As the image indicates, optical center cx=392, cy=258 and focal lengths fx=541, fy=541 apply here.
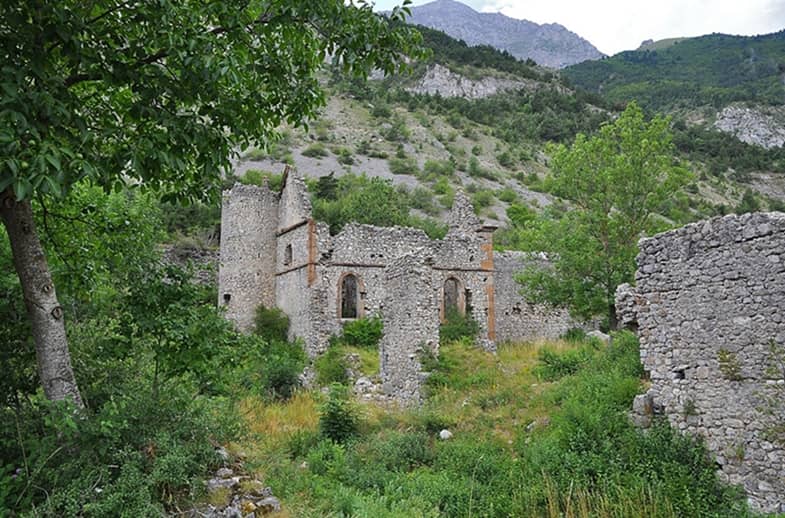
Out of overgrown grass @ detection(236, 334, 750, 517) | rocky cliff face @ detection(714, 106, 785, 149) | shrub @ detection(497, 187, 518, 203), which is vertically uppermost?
rocky cliff face @ detection(714, 106, 785, 149)

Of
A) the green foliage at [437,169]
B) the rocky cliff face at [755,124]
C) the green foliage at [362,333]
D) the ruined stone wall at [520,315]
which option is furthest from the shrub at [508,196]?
the rocky cliff face at [755,124]

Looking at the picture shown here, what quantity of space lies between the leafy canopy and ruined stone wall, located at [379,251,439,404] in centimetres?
826

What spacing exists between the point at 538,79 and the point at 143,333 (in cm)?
9545

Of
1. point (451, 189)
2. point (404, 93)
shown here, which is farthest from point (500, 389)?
point (404, 93)

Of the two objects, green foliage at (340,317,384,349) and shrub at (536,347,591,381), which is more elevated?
green foliage at (340,317,384,349)

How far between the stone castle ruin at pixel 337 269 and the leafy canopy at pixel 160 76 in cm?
1288

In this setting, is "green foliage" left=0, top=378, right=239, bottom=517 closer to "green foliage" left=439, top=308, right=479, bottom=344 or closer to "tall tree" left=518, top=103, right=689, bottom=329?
"tall tree" left=518, top=103, right=689, bottom=329

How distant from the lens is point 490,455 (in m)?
9.30

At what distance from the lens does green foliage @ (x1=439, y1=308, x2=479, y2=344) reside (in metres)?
20.5

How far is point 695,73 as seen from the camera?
4368 inches

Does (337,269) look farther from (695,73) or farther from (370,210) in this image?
(695,73)

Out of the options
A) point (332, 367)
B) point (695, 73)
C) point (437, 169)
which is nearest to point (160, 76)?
point (332, 367)

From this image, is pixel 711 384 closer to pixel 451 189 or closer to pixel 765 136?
pixel 451 189

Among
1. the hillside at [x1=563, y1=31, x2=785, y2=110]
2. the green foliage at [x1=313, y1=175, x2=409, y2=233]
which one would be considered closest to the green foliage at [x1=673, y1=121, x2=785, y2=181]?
the hillside at [x1=563, y1=31, x2=785, y2=110]
